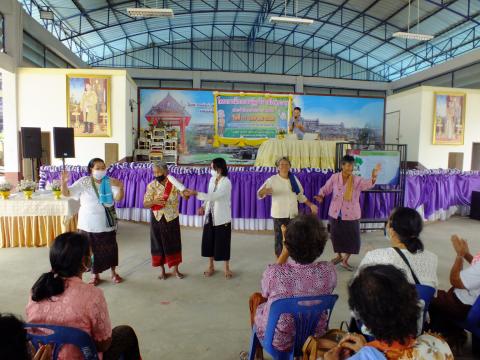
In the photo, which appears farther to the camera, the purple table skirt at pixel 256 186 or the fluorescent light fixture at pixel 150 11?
the fluorescent light fixture at pixel 150 11

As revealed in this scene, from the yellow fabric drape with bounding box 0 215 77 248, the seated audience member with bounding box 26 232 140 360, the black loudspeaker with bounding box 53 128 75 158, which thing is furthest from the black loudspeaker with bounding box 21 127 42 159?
the seated audience member with bounding box 26 232 140 360

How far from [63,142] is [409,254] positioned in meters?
5.44

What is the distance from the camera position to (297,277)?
1.68m

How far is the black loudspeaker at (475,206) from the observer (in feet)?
23.3

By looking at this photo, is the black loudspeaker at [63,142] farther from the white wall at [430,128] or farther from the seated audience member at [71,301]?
the white wall at [430,128]

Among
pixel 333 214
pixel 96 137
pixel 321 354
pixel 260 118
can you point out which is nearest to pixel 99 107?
pixel 96 137

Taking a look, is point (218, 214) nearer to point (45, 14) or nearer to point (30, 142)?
point (30, 142)

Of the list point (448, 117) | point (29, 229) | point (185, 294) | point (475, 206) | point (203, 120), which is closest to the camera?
point (185, 294)

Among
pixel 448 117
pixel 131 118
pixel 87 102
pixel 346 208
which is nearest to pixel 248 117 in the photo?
pixel 131 118

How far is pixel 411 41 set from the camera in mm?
14742

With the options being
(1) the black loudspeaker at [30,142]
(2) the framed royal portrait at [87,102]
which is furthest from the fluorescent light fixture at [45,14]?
(1) the black loudspeaker at [30,142]

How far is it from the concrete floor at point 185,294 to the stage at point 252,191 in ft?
2.19

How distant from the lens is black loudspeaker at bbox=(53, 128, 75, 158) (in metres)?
5.50

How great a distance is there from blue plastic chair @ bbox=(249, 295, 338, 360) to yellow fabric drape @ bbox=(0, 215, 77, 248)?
12.8 ft
